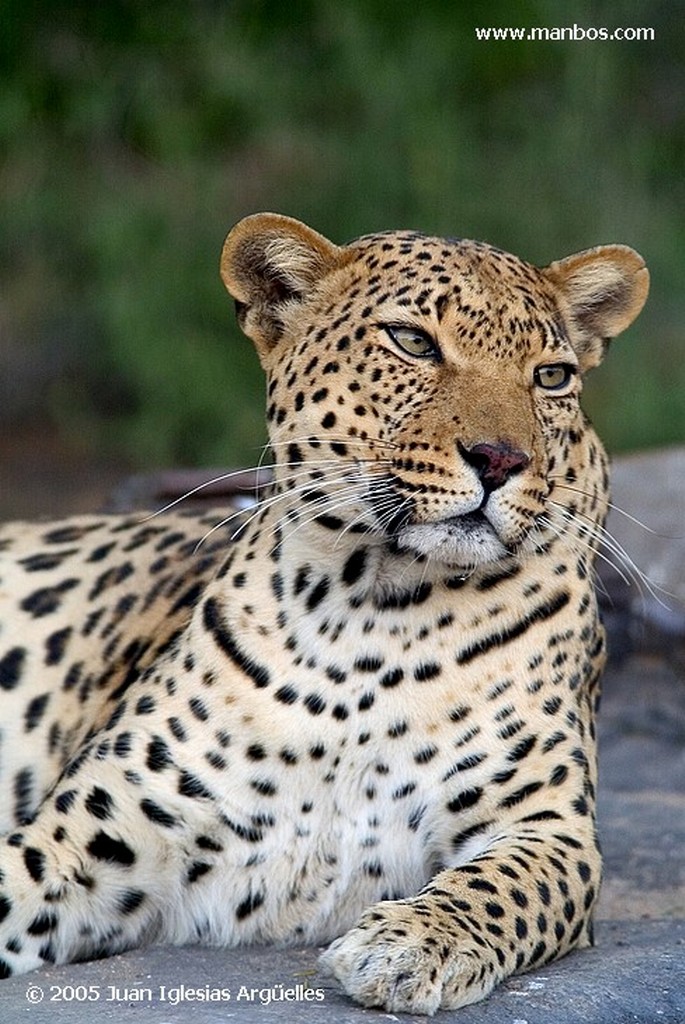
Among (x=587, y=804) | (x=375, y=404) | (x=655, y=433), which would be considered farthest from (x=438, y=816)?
(x=655, y=433)

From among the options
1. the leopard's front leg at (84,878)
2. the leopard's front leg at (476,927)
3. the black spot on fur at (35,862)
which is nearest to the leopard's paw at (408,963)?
the leopard's front leg at (476,927)

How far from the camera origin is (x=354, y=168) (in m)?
14.6

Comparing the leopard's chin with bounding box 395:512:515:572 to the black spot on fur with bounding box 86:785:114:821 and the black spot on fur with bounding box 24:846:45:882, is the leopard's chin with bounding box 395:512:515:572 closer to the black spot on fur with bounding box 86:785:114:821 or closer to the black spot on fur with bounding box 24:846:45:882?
the black spot on fur with bounding box 86:785:114:821

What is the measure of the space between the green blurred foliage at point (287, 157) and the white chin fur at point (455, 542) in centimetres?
901

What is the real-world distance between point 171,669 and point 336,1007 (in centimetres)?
145

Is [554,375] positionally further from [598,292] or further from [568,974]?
[568,974]

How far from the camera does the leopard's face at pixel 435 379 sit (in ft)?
17.2

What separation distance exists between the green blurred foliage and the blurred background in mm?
18

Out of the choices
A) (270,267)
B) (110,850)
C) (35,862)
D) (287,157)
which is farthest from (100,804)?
(287,157)

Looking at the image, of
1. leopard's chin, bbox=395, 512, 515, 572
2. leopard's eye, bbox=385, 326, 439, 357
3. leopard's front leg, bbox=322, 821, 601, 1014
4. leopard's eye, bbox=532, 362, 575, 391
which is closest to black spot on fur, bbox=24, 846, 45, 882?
leopard's front leg, bbox=322, 821, 601, 1014

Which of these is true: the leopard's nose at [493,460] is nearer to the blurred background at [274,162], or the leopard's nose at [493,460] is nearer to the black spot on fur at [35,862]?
the black spot on fur at [35,862]

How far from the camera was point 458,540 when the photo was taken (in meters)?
5.24

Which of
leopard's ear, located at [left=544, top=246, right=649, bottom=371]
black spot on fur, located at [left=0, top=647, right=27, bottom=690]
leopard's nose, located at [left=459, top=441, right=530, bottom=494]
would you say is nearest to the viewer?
leopard's nose, located at [left=459, top=441, right=530, bottom=494]

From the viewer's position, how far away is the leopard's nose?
16.9 ft
